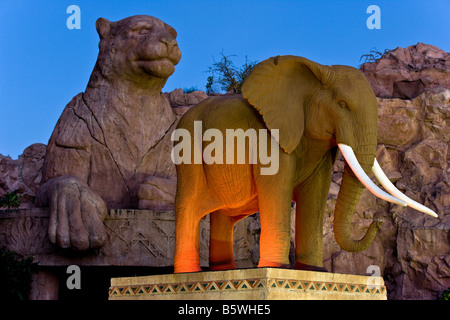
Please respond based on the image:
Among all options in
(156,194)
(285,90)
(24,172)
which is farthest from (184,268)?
(24,172)

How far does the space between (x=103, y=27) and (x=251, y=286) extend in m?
5.44

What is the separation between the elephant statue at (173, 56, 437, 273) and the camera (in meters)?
5.11

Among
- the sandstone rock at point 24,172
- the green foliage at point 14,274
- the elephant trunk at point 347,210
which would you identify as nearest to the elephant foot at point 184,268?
the elephant trunk at point 347,210

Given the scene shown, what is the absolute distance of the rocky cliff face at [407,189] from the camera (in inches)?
356

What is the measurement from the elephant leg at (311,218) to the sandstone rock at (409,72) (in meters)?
4.93

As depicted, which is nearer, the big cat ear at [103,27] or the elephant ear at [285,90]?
the elephant ear at [285,90]

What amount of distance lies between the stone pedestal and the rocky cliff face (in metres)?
3.34

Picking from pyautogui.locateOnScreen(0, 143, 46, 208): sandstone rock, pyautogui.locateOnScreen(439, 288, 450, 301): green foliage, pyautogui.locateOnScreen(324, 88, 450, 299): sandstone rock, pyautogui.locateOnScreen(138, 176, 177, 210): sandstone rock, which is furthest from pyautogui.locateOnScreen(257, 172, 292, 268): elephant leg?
pyautogui.locateOnScreen(0, 143, 46, 208): sandstone rock

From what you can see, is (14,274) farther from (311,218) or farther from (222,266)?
(311,218)

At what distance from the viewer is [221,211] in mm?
5758

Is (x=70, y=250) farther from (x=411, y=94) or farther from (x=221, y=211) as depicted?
(x=411, y=94)

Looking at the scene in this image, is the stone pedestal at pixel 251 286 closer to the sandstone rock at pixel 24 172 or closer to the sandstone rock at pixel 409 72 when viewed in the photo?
the sandstone rock at pixel 409 72

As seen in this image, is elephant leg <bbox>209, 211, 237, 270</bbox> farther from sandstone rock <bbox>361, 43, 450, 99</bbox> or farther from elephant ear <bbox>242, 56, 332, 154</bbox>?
sandstone rock <bbox>361, 43, 450, 99</bbox>

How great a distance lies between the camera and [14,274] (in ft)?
24.6
